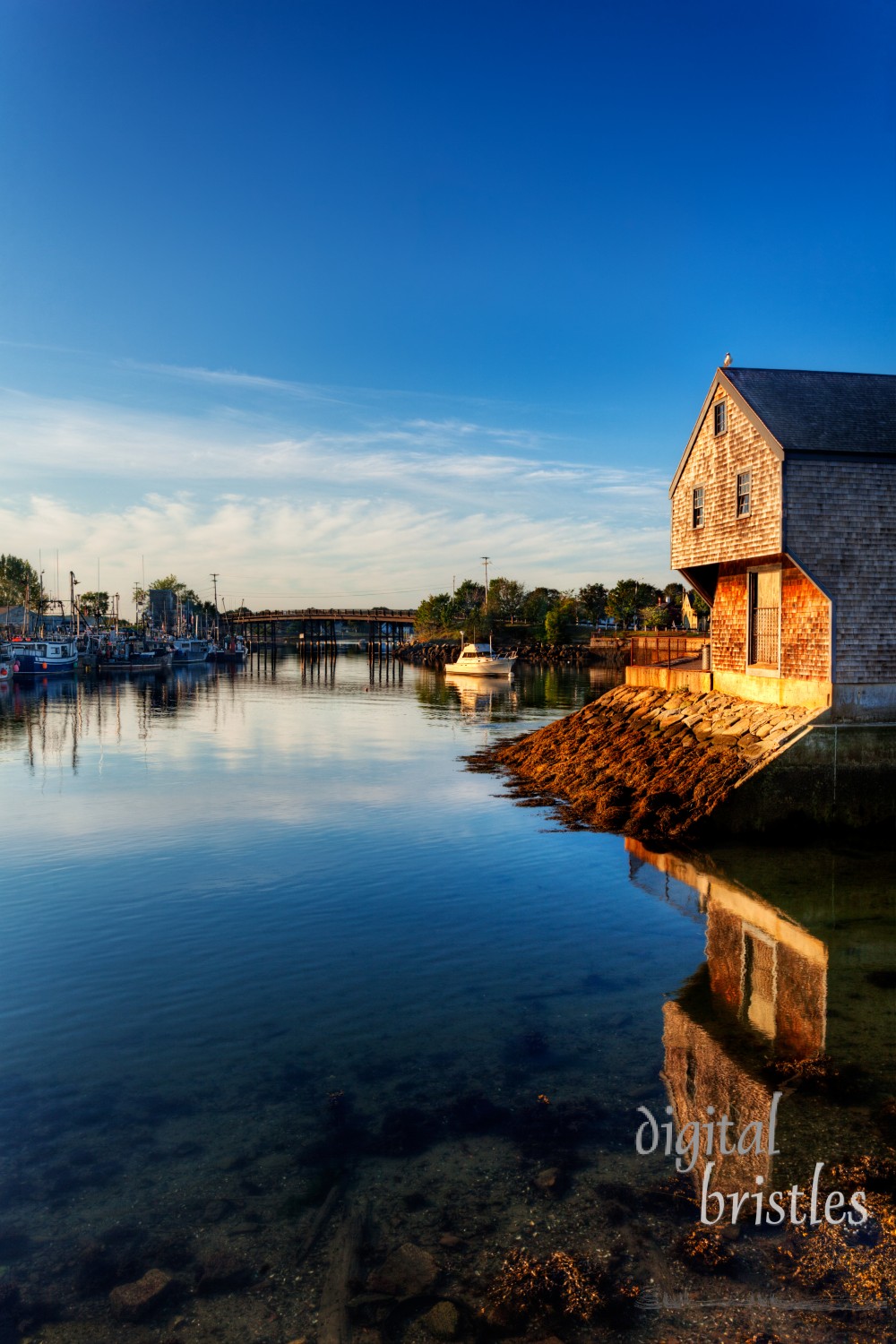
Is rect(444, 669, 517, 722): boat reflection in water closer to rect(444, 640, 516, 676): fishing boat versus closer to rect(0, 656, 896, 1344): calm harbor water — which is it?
rect(444, 640, 516, 676): fishing boat

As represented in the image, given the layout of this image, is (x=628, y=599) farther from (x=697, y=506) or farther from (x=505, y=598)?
(x=697, y=506)

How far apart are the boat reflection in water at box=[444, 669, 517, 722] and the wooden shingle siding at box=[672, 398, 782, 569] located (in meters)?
27.2

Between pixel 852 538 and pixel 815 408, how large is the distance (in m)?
5.10

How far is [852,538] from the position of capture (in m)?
23.3

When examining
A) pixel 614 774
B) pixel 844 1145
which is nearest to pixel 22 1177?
pixel 844 1145

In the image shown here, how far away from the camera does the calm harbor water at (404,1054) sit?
682 centimetres

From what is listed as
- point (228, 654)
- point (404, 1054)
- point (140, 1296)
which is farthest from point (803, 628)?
point (228, 654)

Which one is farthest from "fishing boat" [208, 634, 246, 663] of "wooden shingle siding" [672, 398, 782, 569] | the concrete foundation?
the concrete foundation

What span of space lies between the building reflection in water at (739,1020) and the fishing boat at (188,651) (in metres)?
136

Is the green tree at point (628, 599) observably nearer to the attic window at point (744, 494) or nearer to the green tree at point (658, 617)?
the green tree at point (658, 617)

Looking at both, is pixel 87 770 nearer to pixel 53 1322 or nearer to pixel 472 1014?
pixel 472 1014

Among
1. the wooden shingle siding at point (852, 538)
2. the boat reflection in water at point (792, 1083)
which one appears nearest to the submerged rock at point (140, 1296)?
the boat reflection in water at point (792, 1083)

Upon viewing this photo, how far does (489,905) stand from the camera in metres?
16.9

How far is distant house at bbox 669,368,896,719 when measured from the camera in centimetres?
2298
